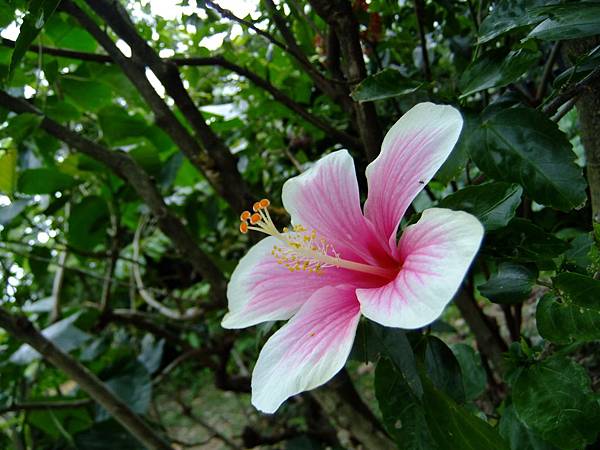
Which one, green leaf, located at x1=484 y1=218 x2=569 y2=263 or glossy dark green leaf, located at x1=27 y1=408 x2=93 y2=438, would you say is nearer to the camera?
green leaf, located at x1=484 y1=218 x2=569 y2=263

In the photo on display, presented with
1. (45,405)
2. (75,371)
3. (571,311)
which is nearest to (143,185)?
(75,371)

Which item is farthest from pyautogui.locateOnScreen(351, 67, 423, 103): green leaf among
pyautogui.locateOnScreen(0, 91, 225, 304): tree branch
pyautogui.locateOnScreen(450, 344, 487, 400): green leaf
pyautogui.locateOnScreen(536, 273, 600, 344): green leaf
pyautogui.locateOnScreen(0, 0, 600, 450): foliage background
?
pyautogui.locateOnScreen(0, 91, 225, 304): tree branch

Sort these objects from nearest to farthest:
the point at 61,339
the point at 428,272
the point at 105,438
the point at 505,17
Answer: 1. the point at 428,272
2. the point at 505,17
3. the point at 61,339
4. the point at 105,438

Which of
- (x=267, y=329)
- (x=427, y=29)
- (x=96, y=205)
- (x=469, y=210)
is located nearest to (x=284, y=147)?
(x=427, y=29)

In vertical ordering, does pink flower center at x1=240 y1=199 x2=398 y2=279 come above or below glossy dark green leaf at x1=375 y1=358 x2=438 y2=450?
above

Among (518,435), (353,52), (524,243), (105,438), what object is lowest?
(105,438)

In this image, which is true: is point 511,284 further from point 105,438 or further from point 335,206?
point 105,438

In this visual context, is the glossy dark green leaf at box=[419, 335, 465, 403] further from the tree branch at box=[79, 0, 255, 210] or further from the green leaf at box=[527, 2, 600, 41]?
the tree branch at box=[79, 0, 255, 210]
